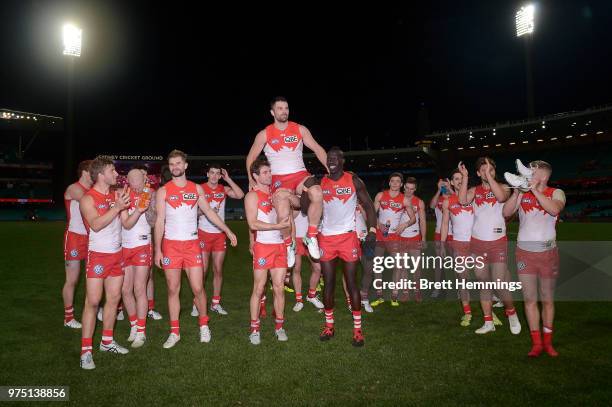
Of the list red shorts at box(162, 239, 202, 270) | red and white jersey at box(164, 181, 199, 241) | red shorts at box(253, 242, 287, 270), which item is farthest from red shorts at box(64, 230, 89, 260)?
red shorts at box(253, 242, 287, 270)

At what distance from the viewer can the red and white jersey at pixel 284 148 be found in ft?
20.8

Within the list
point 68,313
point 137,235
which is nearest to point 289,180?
point 137,235

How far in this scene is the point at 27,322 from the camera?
722 centimetres

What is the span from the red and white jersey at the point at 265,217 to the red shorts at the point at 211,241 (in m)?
2.20

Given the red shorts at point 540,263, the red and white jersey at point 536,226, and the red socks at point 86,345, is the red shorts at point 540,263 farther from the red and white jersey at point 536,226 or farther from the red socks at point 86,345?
the red socks at point 86,345

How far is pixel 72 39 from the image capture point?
132ft

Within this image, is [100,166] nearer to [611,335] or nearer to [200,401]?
[200,401]

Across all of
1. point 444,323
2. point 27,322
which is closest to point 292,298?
point 444,323

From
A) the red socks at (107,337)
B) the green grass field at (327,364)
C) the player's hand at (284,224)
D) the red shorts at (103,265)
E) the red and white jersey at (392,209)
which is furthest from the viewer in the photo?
the red and white jersey at (392,209)

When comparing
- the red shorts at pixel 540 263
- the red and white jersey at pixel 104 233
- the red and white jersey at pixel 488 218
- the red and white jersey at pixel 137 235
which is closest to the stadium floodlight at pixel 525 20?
the red and white jersey at pixel 488 218

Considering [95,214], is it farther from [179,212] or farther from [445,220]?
[445,220]

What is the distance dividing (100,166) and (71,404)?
278cm

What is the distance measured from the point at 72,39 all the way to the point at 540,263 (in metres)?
46.2

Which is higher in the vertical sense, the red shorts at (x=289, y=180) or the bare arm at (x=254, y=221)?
the red shorts at (x=289, y=180)
